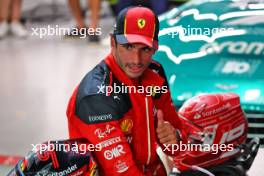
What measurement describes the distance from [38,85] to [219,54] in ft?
4.79

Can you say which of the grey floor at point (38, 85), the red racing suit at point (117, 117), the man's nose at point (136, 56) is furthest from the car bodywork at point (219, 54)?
the man's nose at point (136, 56)

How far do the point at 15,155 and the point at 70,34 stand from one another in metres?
2.17

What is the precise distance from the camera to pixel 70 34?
438cm

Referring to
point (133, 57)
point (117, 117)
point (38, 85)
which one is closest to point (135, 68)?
point (133, 57)

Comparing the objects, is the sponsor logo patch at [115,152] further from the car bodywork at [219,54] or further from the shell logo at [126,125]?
the car bodywork at [219,54]

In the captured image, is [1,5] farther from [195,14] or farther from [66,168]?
[66,168]

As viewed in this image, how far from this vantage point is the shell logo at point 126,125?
60.0 inches

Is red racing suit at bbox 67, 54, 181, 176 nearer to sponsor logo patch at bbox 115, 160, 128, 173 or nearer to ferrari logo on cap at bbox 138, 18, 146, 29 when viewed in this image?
sponsor logo patch at bbox 115, 160, 128, 173

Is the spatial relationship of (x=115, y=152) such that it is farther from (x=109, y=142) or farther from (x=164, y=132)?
(x=164, y=132)

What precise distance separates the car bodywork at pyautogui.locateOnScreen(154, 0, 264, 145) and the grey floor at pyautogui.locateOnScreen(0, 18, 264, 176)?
1.06ft

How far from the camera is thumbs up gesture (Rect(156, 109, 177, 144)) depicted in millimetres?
1480

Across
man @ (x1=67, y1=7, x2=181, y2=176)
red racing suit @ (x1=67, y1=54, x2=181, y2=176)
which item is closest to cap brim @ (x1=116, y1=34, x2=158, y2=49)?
man @ (x1=67, y1=7, x2=181, y2=176)

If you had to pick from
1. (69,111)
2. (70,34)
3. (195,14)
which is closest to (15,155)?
(69,111)

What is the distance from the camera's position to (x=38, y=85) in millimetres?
3326
